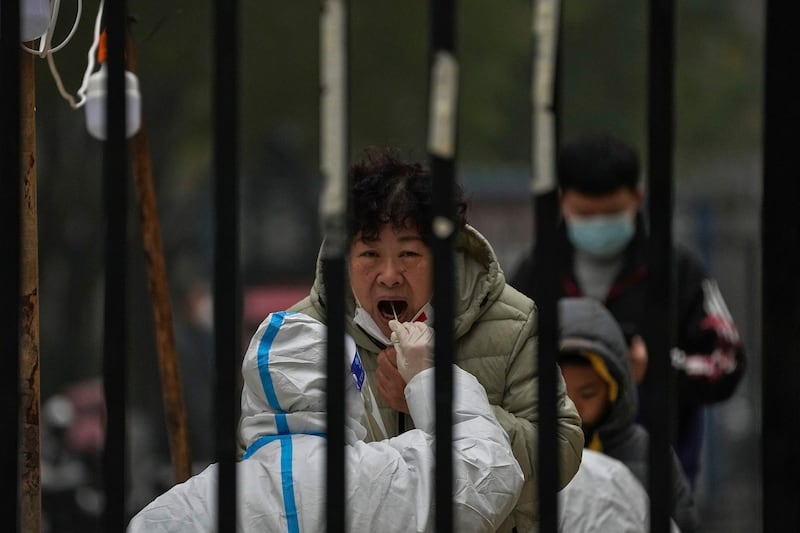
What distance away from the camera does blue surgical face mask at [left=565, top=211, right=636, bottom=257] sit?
5973 millimetres

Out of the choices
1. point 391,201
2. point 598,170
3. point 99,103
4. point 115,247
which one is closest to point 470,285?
point 391,201

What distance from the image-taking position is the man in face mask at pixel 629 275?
233 inches

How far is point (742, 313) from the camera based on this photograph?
14.3 meters

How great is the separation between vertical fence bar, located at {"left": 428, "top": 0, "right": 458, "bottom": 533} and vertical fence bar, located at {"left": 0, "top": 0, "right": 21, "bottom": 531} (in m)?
0.57

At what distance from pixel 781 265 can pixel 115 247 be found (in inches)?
34.8

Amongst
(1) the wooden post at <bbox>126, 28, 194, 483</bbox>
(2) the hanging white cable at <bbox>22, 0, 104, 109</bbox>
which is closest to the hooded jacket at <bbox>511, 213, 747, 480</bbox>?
(1) the wooden post at <bbox>126, 28, 194, 483</bbox>

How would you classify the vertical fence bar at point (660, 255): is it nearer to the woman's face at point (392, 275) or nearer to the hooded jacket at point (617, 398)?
the woman's face at point (392, 275)

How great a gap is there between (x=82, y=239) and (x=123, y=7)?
39.7ft

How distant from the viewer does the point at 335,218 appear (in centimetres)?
220

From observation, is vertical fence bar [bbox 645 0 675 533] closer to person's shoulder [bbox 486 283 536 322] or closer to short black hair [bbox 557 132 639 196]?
person's shoulder [bbox 486 283 536 322]

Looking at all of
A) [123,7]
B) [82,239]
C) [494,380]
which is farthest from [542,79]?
[82,239]

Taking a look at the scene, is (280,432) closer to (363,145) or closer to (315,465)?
(315,465)

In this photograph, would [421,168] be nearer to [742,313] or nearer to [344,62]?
[344,62]

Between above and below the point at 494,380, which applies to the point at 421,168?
above
